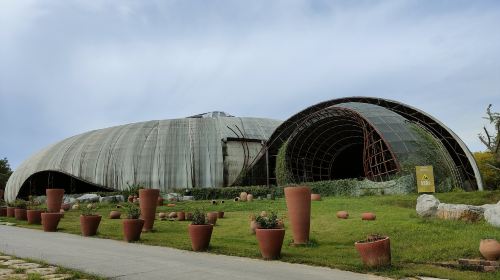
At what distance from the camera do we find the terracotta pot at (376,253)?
8.73 metres

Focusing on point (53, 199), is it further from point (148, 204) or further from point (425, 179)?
point (425, 179)

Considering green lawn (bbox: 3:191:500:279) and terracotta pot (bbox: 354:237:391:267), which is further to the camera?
green lawn (bbox: 3:191:500:279)

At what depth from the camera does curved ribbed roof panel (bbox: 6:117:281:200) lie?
156ft

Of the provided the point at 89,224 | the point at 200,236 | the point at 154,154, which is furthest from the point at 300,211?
the point at 154,154

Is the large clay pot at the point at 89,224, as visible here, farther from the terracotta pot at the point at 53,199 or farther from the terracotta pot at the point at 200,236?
the terracotta pot at the point at 53,199

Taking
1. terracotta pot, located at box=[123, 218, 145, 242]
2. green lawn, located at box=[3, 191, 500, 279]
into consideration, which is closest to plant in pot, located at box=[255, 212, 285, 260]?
green lawn, located at box=[3, 191, 500, 279]

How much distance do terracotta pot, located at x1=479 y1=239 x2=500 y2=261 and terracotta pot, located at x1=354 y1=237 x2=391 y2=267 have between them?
2.02 metres

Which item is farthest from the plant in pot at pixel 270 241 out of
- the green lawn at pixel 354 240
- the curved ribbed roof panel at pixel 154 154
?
the curved ribbed roof panel at pixel 154 154

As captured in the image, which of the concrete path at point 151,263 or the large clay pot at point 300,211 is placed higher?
the large clay pot at point 300,211

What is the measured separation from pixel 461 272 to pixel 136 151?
43.5 meters

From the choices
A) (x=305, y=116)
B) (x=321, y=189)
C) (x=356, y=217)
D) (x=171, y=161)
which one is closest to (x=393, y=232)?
(x=356, y=217)

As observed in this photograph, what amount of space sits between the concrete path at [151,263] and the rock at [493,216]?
6.76 m

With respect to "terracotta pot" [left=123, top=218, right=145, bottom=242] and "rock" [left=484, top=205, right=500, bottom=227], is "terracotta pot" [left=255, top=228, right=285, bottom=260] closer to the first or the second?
"terracotta pot" [left=123, top=218, right=145, bottom=242]

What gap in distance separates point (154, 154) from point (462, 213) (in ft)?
125
